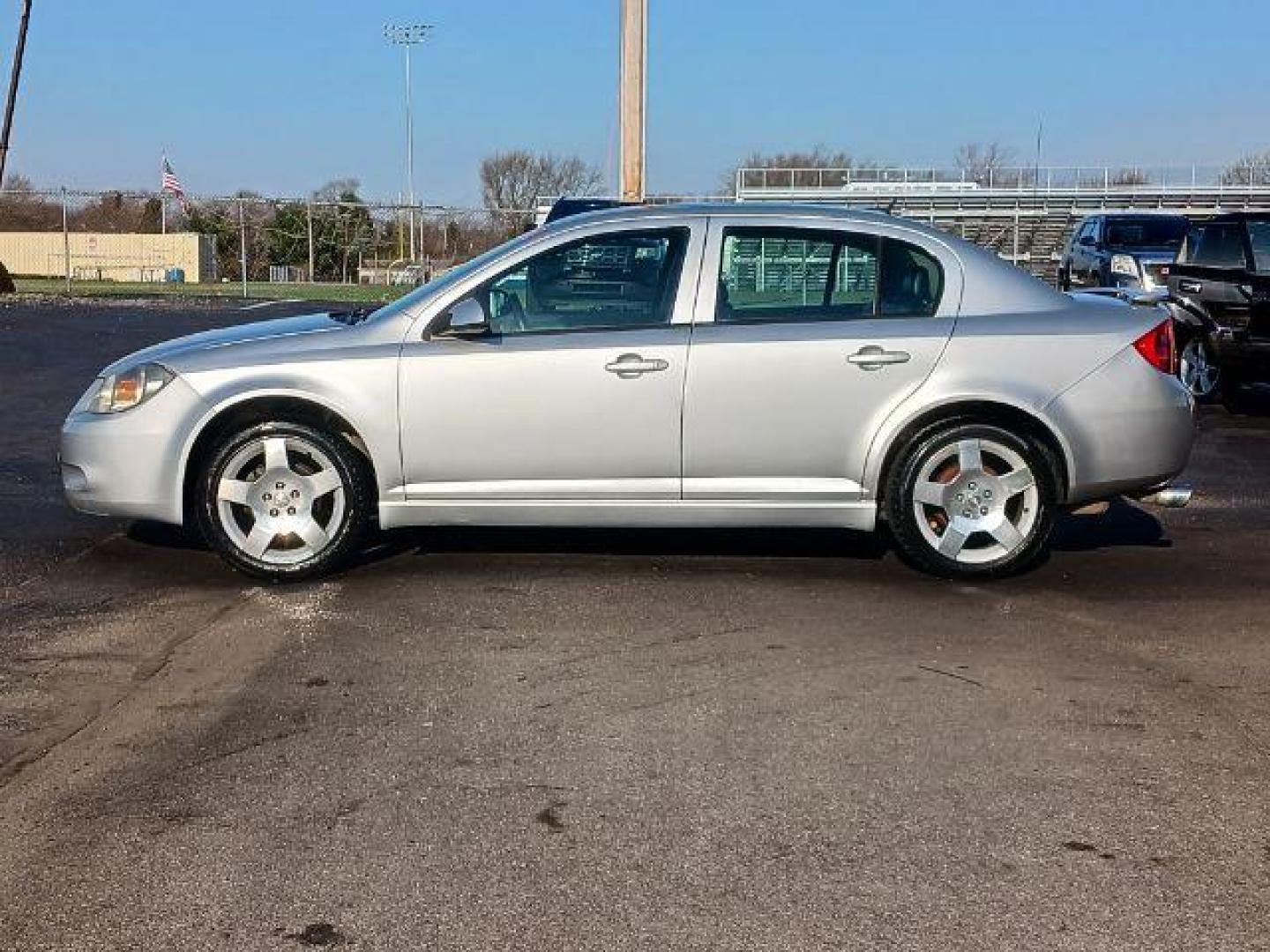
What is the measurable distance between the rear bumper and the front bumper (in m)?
3.80

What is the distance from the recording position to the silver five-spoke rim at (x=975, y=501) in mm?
6441

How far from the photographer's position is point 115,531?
755 cm

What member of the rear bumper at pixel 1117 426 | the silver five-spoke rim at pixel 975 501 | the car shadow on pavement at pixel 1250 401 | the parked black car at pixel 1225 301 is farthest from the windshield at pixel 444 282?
the car shadow on pavement at pixel 1250 401

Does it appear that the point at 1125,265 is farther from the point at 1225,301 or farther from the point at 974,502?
the point at 974,502

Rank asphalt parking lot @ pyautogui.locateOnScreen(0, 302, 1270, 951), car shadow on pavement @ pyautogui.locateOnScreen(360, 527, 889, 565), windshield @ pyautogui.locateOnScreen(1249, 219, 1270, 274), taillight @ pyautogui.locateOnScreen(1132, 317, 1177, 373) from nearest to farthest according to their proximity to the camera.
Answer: asphalt parking lot @ pyautogui.locateOnScreen(0, 302, 1270, 951) < taillight @ pyautogui.locateOnScreen(1132, 317, 1177, 373) < car shadow on pavement @ pyautogui.locateOnScreen(360, 527, 889, 565) < windshield @ pyautogui.locateOnScreen(1249, 219, 1270, 274)

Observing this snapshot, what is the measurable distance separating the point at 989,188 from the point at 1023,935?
1952 inches

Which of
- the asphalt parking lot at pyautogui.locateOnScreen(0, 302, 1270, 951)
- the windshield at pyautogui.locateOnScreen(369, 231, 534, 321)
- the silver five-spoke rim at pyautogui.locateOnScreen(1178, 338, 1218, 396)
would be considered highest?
the windshield at pyautogui.locateOnScreen(369, 231, 534, 321)

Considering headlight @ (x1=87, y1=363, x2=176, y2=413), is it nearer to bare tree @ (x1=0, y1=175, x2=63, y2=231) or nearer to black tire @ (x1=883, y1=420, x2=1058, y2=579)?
black tire @ (x1=883, y1=420, x2=1058, y2=579)

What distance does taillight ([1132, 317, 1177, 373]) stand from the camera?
6.50 m

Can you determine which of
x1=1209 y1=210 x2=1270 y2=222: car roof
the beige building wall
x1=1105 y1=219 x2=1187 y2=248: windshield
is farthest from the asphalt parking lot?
the beige building wall

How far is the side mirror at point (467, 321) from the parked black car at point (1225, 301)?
317 inches

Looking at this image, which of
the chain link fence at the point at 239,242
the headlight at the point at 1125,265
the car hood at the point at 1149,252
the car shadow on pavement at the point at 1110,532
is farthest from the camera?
the chain link fence at the point at 239,242

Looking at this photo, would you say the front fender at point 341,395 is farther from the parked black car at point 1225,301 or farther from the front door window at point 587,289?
the parked black car at point 1225,301

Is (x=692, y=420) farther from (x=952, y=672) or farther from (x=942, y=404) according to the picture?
(x=952, y=672)
